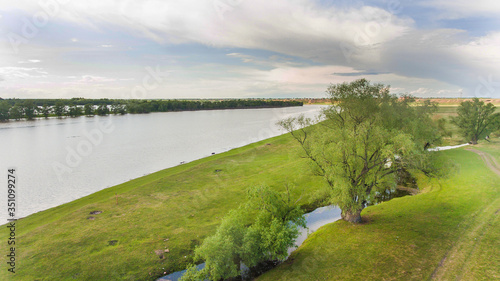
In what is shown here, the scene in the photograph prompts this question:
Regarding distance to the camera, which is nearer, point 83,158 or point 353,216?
point 353,216

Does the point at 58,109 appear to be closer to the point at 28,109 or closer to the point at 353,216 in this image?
the point at 28,109

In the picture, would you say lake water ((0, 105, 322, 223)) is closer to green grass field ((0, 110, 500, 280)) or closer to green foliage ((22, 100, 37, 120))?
green grass field ((0, 110, 500, 280))

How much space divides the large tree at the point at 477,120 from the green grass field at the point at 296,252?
3174 cm

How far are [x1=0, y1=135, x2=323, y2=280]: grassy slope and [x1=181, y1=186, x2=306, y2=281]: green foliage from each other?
5.07m

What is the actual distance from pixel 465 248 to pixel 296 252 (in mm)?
13459

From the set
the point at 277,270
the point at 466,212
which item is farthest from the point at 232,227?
the point at 466,212

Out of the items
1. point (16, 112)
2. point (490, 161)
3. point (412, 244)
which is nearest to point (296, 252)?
point (412, 244)

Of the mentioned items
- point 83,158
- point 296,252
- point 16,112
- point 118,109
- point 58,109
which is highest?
point 118,109

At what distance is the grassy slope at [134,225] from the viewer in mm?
20219

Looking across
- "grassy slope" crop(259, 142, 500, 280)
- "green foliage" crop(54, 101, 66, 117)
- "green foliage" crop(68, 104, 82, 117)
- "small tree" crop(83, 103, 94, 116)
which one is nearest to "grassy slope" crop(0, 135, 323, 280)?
"grassy slope" crop(259, 142, 500, 280)

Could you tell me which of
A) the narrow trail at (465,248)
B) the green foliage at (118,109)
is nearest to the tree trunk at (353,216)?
the narrow trail at (465,248)

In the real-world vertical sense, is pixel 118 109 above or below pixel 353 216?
above

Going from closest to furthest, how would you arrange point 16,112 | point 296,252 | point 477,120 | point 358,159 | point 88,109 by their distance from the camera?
1. point 296,252
2. point 358,159
3. point 477,120
4. point 16,112
5. point 88,109

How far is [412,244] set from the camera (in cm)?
2000
